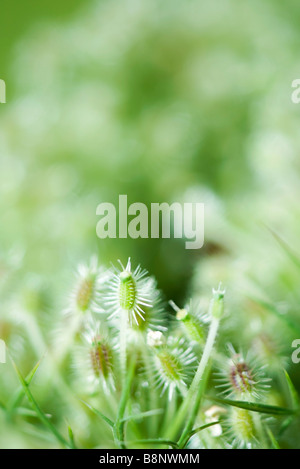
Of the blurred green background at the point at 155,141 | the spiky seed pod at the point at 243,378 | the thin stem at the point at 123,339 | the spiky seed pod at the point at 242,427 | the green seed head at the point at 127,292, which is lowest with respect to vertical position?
the spiky seed pod at the point at 242,427

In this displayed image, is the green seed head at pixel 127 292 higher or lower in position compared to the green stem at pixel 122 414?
higher

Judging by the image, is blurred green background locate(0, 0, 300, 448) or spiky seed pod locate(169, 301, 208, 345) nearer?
spiky seed pod locate(169, 301, 208, 345)

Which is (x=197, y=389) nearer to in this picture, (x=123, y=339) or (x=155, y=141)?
(x=123, y=339)

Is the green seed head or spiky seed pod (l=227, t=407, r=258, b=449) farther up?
the green seed head

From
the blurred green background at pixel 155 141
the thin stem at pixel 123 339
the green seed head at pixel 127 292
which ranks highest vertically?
the blurred green background at pixel 155 141

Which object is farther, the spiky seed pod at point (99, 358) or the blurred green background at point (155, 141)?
the blurred green background at point (155, 141)

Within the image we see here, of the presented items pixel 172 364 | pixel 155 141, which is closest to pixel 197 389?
pixel 172 364
